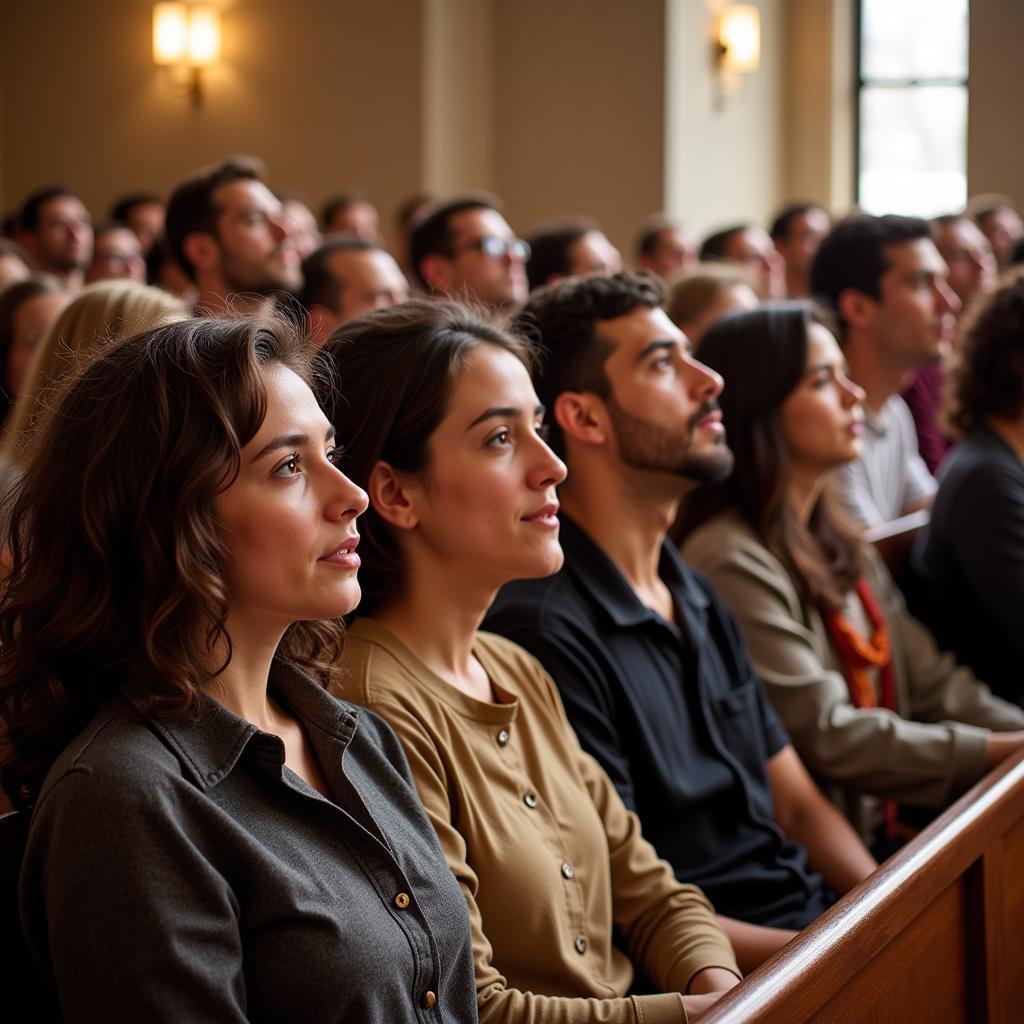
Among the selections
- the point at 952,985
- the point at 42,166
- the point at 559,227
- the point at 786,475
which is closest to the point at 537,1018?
the point at 952,985

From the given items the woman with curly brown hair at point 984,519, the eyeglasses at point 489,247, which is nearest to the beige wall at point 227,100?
the eyeglasses at point 489,247

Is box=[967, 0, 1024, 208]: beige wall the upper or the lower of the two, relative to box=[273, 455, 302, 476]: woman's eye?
upper

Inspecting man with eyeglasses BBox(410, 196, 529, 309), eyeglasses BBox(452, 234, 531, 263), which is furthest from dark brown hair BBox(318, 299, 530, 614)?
eyeglasses BBox(452, 234, 531, 263)

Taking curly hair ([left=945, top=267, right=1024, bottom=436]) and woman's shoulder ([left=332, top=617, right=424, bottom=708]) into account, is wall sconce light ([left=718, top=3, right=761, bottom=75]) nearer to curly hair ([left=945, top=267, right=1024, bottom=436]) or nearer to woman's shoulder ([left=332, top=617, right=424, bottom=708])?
curly hair ([left=945, top=267, right=1024, bottom=436])

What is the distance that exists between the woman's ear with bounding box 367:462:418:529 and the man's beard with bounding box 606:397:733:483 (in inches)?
23.2

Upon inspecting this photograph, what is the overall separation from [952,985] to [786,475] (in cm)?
118

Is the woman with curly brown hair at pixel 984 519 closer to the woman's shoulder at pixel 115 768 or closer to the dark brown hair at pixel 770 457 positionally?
the dark brown hair at pixel 770 457

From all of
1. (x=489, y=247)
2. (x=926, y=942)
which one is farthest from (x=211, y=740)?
(x=489, y=247)

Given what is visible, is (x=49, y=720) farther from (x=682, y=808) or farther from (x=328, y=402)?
(x=682, y=808)

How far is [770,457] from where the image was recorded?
9.17 ft

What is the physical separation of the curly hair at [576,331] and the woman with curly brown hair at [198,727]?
97 centimetres

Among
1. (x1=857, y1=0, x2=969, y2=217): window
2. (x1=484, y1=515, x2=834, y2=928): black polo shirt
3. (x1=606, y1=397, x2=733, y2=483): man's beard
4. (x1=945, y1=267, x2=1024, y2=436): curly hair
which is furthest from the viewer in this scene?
(x1=857, y1=0, x2=969, y2=217): window

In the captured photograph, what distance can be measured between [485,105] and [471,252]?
3.67 meters

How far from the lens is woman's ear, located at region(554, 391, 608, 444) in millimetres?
2355
